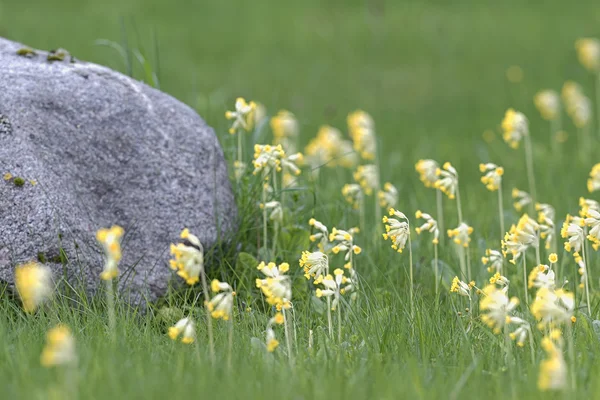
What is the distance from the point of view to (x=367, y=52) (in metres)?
12.9

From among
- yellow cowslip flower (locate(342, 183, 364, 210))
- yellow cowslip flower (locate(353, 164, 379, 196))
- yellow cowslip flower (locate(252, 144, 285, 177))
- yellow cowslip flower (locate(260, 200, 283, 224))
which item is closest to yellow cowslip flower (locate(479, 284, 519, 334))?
yellow cowslip flower (locate(252, 144, 285, 177))

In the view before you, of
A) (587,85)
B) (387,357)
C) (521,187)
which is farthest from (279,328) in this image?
(587,85)

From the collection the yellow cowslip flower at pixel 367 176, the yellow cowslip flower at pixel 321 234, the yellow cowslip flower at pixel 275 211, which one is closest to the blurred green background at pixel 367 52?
the yellow cowslip flower at pixel 367 176

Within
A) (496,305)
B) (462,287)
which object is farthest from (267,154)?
(496,305)

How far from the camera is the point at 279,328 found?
3.62m

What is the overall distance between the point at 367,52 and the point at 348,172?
5875 mm

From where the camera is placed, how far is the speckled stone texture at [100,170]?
3.74 m

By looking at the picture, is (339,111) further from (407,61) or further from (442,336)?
(442,336)

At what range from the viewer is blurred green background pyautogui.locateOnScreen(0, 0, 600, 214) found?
10.5m

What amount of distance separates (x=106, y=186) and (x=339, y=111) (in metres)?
7.12

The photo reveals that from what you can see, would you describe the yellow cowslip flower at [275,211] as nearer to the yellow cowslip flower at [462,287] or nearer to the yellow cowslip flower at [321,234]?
the yellow cowslip flower at [321,234]

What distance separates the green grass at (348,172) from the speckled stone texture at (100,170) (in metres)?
0.23

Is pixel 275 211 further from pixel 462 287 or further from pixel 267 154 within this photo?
pixel 462 287

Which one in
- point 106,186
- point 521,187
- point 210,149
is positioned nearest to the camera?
point 106,186
